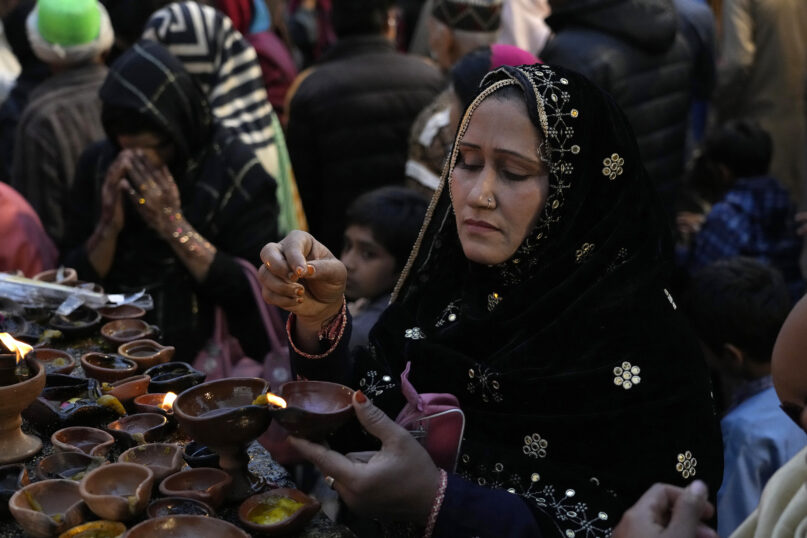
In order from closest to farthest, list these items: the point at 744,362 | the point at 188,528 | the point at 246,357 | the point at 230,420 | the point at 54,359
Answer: the point at 188,528, the point at 230,420, the point at 54,359, the point at 744,362, the point at 246,357

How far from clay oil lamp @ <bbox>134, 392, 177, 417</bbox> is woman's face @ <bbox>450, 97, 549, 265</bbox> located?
0.73 m

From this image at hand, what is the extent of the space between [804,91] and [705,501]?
541 cm

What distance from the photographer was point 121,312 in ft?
8.89

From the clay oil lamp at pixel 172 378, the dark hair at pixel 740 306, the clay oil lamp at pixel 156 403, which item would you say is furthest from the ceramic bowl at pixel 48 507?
the dark hair at pixel 740 306

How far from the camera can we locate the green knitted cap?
4.38m

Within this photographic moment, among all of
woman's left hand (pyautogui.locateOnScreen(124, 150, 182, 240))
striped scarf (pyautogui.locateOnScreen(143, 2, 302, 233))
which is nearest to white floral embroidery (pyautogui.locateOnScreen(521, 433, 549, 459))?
woman's left hand (pyautogui.locateOnScreen(124, 150, 182, 240))

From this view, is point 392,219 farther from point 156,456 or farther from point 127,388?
point 156,456

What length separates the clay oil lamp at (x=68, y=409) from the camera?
206cm

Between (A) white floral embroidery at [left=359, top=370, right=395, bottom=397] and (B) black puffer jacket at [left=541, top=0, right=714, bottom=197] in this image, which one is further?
(B) black puffer jacket at [left=541, top=0, right=714, bottom=197]

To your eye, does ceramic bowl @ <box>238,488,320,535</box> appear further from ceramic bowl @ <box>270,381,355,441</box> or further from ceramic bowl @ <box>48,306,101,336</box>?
ceramic bowl @ <box>48,306,101,336</box>

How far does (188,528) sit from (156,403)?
535 mm

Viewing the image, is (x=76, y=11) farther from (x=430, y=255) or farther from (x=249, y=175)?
(x=430, y=255)

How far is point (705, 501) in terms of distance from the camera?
60.7 inches

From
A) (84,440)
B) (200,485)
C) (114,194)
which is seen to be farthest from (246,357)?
(200,485)
